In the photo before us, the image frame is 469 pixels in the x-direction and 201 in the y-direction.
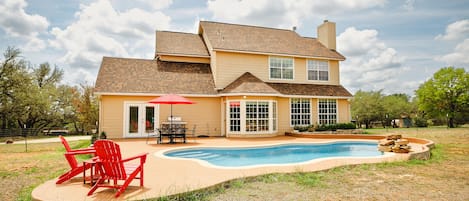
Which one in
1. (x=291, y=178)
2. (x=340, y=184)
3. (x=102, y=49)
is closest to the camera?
(x=340, y=184)

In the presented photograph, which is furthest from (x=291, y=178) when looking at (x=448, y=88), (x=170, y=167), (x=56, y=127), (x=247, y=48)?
(x=56, y=127)

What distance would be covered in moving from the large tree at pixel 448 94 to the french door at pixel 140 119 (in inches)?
1138

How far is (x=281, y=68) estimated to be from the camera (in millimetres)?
19062

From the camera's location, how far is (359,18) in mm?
16422

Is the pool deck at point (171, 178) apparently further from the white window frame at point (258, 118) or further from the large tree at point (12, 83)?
the large tree at point (12, 83)

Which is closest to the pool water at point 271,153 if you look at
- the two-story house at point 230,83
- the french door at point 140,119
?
the two-story house at point 230,83

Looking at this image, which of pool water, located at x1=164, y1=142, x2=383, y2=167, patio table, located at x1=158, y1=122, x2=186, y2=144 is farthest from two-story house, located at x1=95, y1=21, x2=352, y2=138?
pool water, located at x1=164, y1=142, x2=383, y2=167

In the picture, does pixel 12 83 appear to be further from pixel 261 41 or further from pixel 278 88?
pixel 278 88

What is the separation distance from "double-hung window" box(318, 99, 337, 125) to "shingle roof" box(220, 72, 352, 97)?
0.63m

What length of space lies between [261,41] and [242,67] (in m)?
2.86

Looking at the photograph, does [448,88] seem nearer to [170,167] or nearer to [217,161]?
[217,161]

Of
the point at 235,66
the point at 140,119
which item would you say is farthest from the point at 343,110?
the point at 140,119

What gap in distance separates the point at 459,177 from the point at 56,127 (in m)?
36.9

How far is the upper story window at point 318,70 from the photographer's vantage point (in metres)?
19.9
